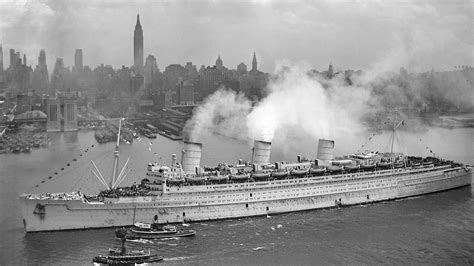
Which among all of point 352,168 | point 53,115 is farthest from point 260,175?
point 53,115

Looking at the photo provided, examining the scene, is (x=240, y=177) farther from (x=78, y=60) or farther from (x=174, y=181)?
(x=78, y=60)

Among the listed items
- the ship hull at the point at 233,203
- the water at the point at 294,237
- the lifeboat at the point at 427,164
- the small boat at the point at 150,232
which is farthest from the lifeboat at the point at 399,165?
the small boat at the point at 150,232

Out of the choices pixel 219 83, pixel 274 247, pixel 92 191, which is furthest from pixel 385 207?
pixel 219 83

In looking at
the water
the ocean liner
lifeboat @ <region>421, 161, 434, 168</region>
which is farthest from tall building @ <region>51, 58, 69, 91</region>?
Result: lifeboat @ <region>421, 161, 434, 168</region>

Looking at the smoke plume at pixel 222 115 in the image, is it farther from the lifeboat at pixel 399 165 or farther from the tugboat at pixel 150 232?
the tugboat at pixel 150 232

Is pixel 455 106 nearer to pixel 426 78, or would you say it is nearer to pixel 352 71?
pixel 426 78

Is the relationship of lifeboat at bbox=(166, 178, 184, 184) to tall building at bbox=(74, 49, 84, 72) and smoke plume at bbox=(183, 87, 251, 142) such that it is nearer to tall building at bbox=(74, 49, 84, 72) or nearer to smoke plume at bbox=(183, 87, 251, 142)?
smoke plume at bbox=(183, 87, 251, 142)
